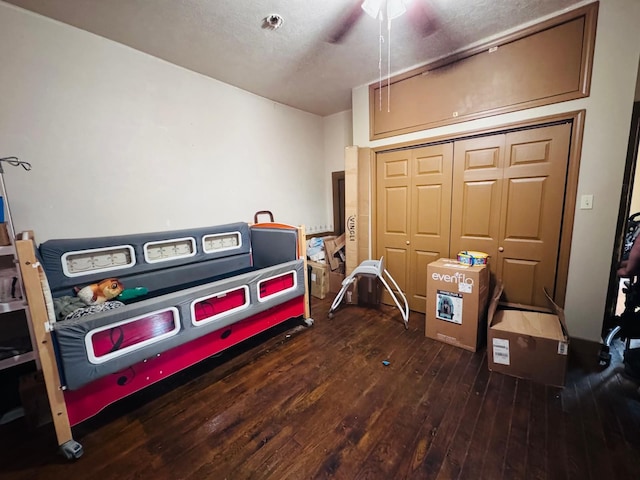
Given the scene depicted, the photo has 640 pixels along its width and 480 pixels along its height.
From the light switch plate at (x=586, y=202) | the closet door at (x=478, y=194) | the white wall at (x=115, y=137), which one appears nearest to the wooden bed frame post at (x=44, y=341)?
the white wall at (x=115, y=137)

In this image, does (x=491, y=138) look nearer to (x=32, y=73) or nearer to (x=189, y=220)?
(x=189, y=220)

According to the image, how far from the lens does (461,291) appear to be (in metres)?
2.07

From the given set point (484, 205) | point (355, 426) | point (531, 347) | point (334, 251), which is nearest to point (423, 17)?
point (484, 205)

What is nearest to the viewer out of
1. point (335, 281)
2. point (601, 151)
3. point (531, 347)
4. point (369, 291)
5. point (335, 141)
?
point (531, 347)

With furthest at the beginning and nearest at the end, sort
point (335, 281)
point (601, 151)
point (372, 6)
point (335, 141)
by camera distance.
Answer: point (335, 141) → point (335, 281) → point (601, 151) → point (372, 6)

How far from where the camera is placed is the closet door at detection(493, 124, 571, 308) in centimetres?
200

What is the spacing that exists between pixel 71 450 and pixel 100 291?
2.98ft

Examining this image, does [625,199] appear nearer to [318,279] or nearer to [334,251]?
[334,251]

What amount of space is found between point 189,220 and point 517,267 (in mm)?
3119

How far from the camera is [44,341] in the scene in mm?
1185

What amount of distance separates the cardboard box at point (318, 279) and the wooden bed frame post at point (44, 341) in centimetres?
245

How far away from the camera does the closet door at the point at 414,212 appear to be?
8.31ft

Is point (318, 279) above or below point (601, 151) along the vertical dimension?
below

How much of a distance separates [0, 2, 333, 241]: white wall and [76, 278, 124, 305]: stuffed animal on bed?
0.52 m
